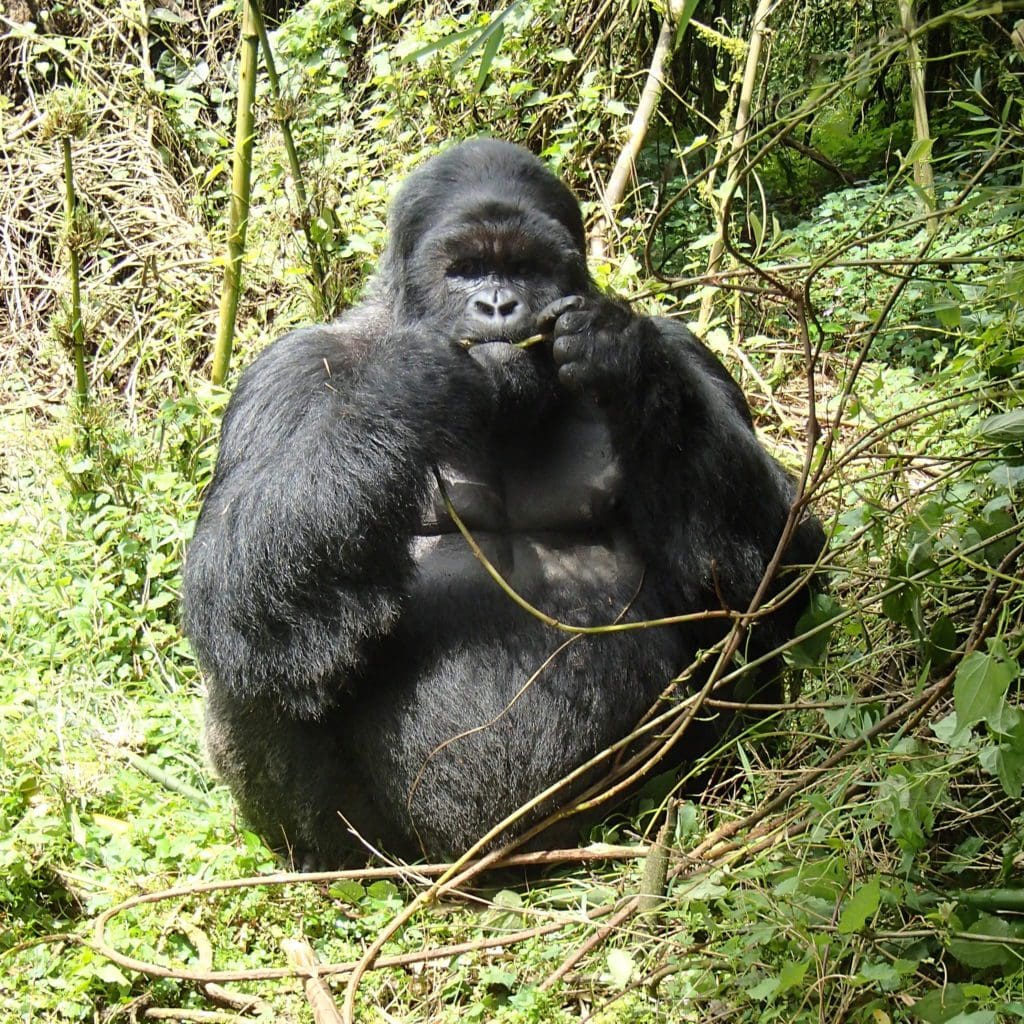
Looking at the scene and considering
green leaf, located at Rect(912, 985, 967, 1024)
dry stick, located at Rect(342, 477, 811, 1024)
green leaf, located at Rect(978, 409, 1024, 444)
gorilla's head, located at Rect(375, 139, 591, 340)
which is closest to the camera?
green leaf, located at Rect(912, 985, 967, 1024)

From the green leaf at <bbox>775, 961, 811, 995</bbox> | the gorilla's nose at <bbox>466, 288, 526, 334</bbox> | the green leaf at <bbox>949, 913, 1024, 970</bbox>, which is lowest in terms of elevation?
the green leaf at <bbox>949, 913, 1024, 970</bbox>

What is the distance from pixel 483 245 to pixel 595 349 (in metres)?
0.51

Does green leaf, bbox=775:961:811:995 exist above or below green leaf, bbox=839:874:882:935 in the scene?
below

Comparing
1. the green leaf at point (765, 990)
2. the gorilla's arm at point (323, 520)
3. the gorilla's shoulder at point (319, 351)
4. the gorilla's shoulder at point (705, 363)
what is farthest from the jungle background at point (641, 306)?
the gorilla's shoulder at point (319, 351)

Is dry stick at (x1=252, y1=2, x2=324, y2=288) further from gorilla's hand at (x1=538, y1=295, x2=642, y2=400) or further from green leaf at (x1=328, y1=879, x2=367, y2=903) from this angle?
green leaf at (x1=328, y1=879, x2=367, y2=903)

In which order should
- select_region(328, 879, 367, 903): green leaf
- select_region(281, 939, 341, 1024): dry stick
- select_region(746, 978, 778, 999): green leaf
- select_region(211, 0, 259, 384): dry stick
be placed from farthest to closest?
select_region(211, 0, 259, 384): dry stick < select_region(328, 879, 367, 903): green leaf < select_region(281, 939, 341, 1024): dry stick < select_region(746, 978, 778, 999): green leaf

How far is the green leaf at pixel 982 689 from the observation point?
2113 millimetres

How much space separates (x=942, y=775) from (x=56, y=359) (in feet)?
17.6

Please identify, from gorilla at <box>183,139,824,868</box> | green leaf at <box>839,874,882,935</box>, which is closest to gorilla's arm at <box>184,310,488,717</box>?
gorilla at <box>183,139,824,868</box>

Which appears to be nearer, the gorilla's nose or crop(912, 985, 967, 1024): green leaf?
crop(912, 985, 967, 1024): green leaf

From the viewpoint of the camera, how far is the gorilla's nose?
349 centimetres

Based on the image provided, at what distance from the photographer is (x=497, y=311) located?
11.5 ft

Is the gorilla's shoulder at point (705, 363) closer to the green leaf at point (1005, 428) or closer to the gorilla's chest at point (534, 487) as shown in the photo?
the gorilla's chest at point (534, 487)

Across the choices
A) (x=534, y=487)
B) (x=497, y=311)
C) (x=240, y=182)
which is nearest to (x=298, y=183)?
(x=240, y=182)
